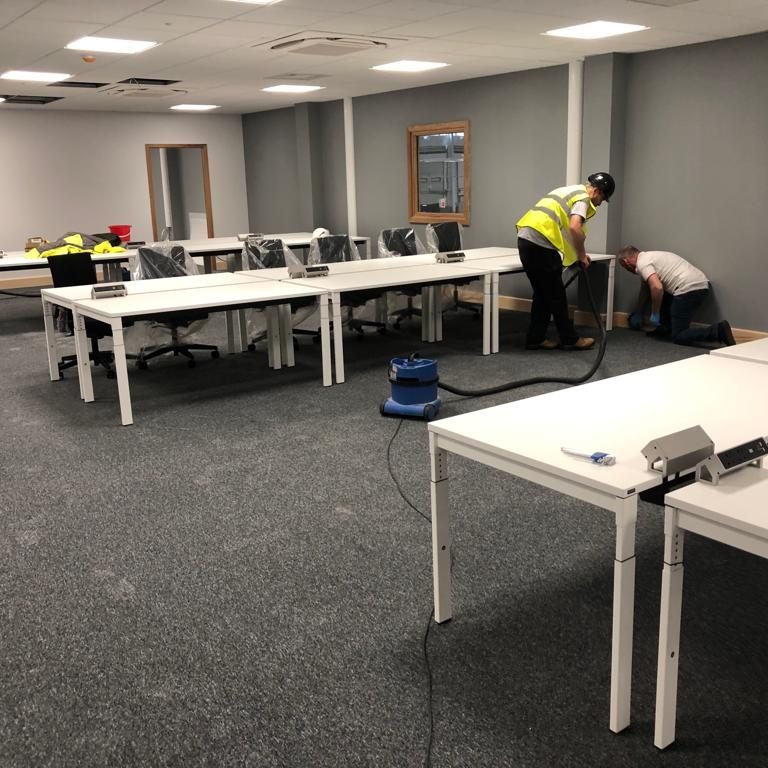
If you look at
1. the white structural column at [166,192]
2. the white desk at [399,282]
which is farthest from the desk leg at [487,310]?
the white structural column at [166,192]

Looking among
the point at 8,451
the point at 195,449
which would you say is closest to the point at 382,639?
the point at 195,449

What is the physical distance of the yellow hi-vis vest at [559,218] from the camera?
5.84 meters

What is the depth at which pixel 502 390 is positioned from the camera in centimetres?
496

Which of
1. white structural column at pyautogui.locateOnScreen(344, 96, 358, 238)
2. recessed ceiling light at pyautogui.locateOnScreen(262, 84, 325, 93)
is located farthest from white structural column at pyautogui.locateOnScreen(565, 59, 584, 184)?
white structural column at pyautogui.locateOnScreen(344, 96, 358, 238)

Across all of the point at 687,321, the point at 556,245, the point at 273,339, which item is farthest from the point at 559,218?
the point at 273,339

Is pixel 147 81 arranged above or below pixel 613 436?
above

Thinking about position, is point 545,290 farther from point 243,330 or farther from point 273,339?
point 243,330

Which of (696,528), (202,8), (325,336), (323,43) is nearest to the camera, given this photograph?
(696,528)

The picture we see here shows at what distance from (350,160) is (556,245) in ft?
15.5

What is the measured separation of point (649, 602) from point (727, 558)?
0.45 metres

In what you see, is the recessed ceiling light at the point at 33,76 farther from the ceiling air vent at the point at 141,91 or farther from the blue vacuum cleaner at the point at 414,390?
the blue vacuum cleaner at the point at 414,390

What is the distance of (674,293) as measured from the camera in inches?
254

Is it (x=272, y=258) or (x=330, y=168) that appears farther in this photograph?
(x=330, y=168)

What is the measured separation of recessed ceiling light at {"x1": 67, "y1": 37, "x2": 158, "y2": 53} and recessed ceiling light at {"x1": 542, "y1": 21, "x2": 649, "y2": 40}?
2.94 metres
